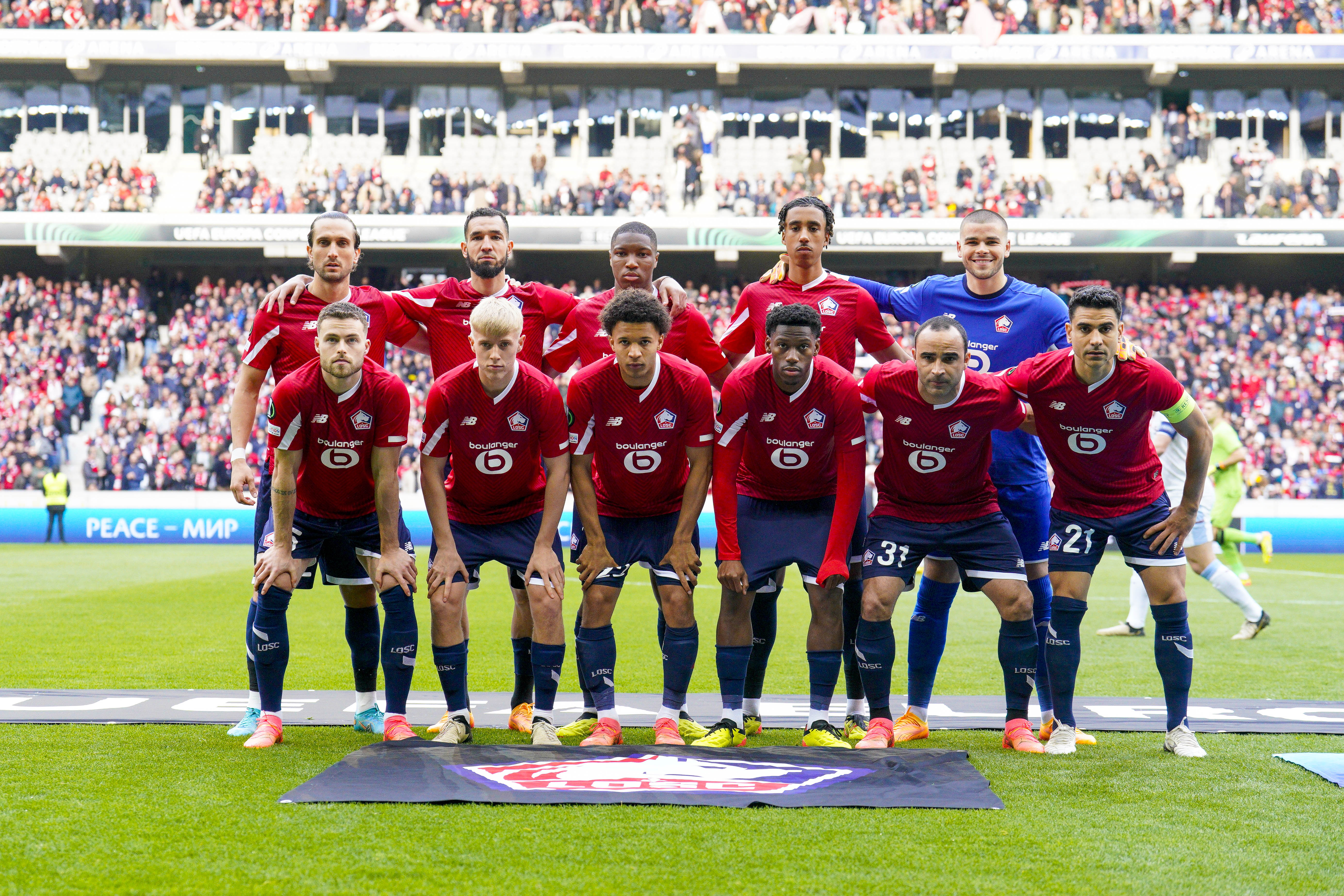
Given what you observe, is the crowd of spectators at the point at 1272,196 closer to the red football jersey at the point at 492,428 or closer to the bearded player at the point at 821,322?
the bearded player at the point at 821,322

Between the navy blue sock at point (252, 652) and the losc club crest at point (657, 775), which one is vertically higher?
the navy blue sock at point (252, 652)

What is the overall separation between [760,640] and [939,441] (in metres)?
1.32

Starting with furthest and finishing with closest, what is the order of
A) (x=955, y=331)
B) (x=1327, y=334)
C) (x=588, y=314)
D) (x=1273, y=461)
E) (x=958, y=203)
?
(x=958, y=203), (x=1327, y=334), (x=1273, y=461), (x=588, y=314), (x=955, y=331)

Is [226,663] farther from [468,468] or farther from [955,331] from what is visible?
[955,331]

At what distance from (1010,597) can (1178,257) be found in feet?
87.3

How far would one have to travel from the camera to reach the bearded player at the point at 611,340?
5.50 metres

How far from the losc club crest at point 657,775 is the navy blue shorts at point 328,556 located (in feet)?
4.49

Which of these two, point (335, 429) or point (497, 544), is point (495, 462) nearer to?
point (497, 544)

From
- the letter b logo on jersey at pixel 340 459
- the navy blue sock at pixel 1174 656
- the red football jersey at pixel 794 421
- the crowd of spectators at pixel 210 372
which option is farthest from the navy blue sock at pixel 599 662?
the crowd of spectators at pixel 210 372

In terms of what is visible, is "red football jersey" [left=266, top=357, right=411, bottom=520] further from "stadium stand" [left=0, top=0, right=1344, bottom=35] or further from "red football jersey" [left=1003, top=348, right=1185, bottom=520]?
"stadium stand" [left=0, top=0, right=1344, bottom=35]

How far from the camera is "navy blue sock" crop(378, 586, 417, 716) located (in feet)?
17.3

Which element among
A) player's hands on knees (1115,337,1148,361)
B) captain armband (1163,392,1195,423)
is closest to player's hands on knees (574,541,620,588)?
player's hands on knees (1115,337,1148,361)

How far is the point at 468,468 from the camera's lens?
17.2ft

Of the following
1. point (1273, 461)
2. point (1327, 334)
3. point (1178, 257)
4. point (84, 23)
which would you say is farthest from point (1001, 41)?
point (84, 23)
